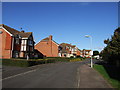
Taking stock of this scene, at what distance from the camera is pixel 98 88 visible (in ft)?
28.6

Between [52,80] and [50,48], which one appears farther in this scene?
[50,48]

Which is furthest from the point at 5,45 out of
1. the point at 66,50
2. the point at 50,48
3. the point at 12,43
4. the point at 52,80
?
the point at 66,50

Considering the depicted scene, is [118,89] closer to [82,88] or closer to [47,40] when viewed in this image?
[82,88]

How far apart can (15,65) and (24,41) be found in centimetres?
1184

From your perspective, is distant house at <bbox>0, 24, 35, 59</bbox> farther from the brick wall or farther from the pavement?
the pavement

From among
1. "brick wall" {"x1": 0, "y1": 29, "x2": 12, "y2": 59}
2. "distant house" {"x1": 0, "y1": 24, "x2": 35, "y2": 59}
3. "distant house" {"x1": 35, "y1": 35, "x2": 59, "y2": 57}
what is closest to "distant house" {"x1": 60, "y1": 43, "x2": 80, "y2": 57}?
"distant house" {"x1": 35, "y1": 35, "x2": 59, "y2": 57}

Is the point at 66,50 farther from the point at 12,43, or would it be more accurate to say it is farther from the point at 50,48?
the point at 12,43

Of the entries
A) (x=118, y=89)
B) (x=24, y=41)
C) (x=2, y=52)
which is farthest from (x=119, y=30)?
(x=2, y=52)

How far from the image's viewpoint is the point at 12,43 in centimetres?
2870

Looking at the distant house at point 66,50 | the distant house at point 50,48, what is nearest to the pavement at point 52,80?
the distant house at point 50,48

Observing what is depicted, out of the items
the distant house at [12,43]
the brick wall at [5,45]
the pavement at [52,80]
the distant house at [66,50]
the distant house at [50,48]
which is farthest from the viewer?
the distant house at [66,50]

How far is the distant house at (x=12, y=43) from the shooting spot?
93.3 ft

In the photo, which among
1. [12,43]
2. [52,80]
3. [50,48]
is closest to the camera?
[52,80]

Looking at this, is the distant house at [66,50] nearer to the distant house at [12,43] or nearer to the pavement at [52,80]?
the distant house at [12,43]
